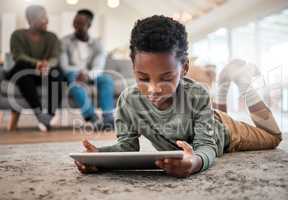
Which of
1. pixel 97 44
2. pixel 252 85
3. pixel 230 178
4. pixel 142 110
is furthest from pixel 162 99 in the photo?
pixel 97 44

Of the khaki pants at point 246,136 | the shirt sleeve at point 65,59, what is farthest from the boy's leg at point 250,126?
the shirt sleeve at point 65,59

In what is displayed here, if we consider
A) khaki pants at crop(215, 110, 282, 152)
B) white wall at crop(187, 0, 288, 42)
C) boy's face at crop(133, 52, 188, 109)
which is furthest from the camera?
white wall at crop(187, 0, 288, 42)

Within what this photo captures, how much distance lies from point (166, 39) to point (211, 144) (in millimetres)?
236

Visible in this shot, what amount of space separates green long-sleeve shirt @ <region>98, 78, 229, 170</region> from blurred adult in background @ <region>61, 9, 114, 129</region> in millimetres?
1280

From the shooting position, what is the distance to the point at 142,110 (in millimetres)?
793

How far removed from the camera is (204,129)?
0.75 meters

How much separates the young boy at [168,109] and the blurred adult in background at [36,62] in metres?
1.32

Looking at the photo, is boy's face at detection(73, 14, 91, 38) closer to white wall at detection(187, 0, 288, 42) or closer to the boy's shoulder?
white wall at detection(187, 0, 288, 42)

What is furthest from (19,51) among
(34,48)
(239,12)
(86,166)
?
(86,166)

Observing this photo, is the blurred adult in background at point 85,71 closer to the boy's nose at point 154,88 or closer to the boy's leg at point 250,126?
the boy's leg at point 250,126

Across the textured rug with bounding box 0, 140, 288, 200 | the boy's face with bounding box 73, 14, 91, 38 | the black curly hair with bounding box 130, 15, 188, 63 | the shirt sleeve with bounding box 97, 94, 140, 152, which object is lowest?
the textured rug with bounding box 0, 140, 288, 200

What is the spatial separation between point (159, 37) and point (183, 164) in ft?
0.81

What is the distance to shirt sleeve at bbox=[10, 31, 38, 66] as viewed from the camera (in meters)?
2.06

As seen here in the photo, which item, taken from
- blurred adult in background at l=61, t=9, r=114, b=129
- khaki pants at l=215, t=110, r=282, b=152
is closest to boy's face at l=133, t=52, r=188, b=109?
khaki pants at l=215, t=110, r=282, b=152
